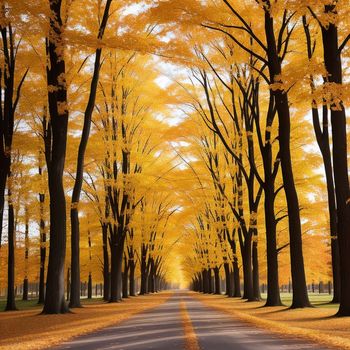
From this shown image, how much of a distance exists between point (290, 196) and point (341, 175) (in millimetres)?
4457

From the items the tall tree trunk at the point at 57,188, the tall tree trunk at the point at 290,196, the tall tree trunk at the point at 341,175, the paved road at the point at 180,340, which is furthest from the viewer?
the tall tree trunk at the point at 290,196

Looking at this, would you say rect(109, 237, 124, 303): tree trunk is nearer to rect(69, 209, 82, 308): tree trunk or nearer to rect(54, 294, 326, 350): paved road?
rect(69, 209, 82, 308): tree trunk

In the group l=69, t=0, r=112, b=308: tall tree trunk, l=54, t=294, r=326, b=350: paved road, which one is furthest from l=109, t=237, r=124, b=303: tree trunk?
l=54, t=294, r=326, b=350: paved road

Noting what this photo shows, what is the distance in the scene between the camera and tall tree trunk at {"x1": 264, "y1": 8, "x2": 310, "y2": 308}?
18656mm

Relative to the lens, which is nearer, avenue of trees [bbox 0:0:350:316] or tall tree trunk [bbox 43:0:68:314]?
avenue of trees [bbox 0:0:350:316]

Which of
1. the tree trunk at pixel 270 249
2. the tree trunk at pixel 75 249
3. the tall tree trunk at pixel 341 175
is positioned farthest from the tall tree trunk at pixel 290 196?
the tree trunk at pixel 75 249

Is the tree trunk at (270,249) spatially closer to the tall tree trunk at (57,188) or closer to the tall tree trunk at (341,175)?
the tall tree trunk at (341,175)

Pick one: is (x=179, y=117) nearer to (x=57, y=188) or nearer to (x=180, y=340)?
(x=57, y=188)

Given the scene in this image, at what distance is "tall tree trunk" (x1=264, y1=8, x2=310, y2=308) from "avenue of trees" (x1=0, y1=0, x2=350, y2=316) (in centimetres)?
5

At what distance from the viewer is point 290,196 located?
62.6 ft

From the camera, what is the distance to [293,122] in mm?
27297

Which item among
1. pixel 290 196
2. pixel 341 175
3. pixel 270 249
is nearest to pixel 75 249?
pixel 270 249

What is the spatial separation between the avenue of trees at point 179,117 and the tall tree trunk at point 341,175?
0.03 meters

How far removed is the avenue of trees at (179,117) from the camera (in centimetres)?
1560
